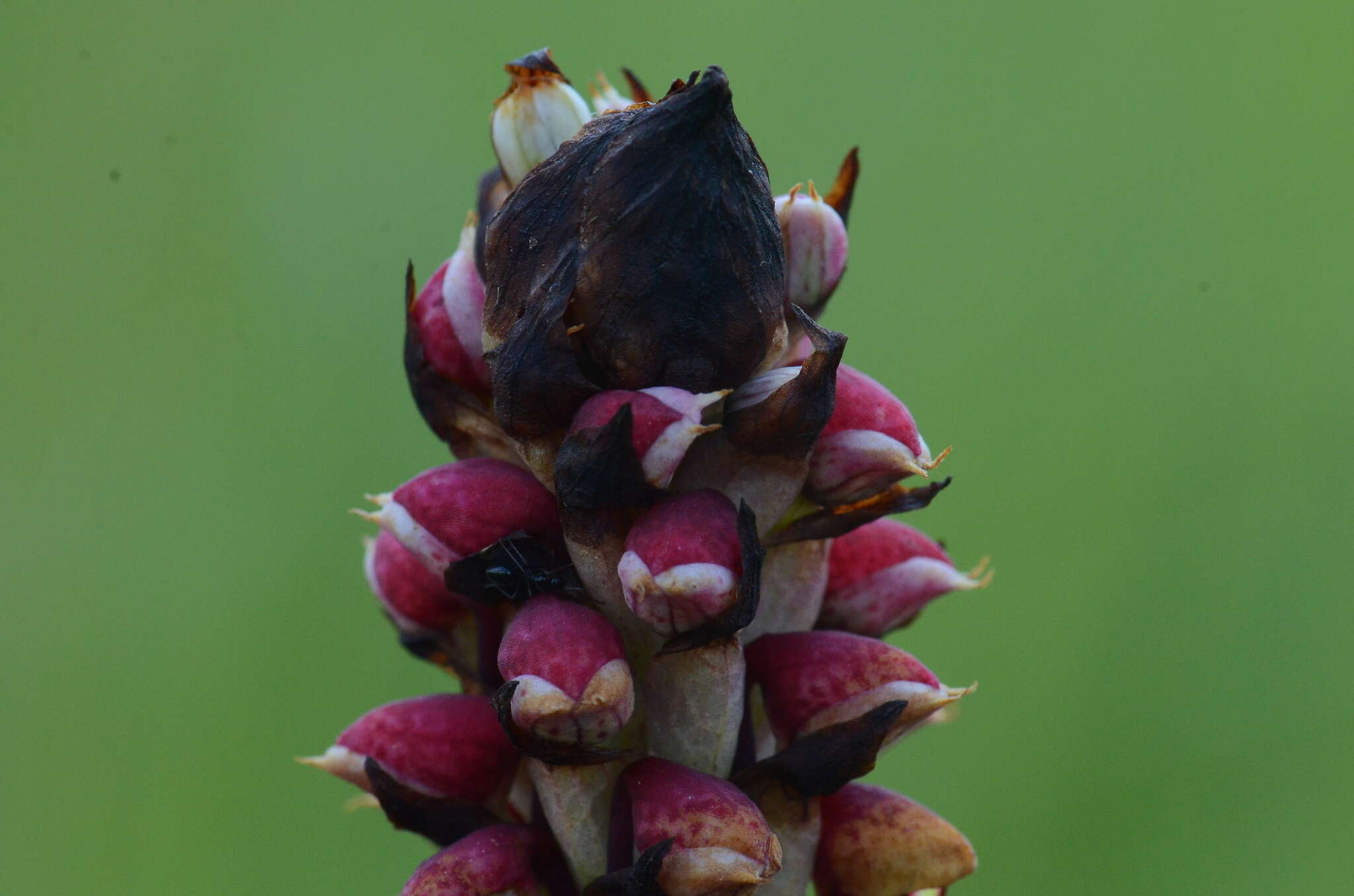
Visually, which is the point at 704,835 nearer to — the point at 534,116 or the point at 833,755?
the point at 833,755

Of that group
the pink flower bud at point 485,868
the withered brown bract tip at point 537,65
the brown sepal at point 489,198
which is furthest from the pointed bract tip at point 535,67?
the pink flower bud at point 485,868

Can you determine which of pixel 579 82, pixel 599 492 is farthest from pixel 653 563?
pixel 579 82

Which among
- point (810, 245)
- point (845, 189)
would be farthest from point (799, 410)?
point (845, 189)

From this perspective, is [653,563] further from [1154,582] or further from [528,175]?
[1154,582]

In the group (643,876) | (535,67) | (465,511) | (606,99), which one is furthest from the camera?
(606,99)

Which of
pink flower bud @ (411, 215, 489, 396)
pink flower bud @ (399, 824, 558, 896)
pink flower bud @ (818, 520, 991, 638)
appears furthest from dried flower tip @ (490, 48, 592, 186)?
pink flower bud @ (399, 824, 558, 896)
